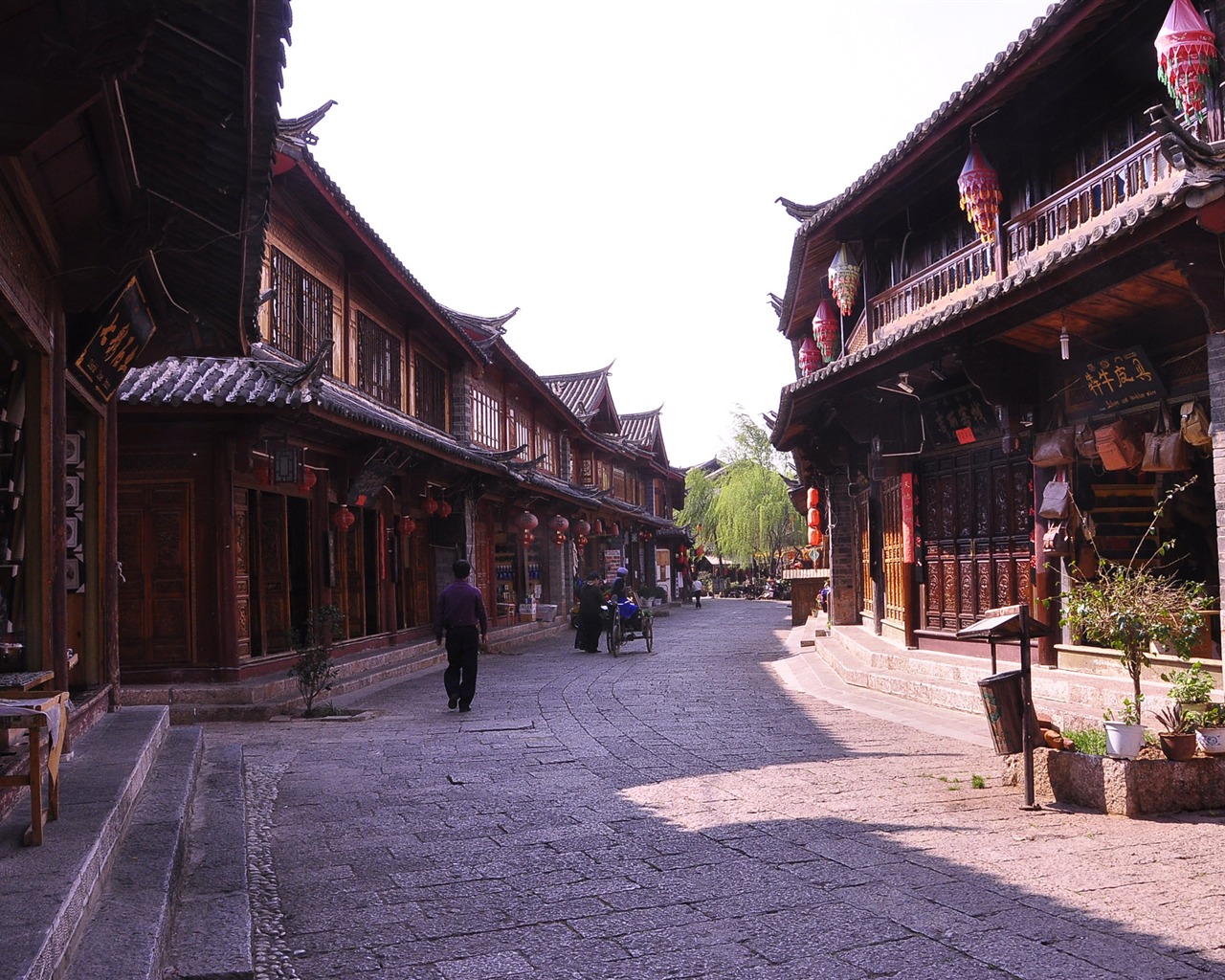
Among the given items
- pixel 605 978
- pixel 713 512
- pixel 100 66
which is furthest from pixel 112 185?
pixel 713 512

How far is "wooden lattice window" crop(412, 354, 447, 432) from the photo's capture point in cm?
2066

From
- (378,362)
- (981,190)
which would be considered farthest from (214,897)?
(378,362)

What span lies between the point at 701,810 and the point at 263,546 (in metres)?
9.19

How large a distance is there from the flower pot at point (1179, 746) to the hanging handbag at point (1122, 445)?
11.3 feet

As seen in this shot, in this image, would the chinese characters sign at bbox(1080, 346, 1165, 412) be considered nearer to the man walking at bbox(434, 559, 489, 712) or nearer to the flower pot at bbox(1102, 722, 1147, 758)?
the flower pot at bbox(1102, 722, 1147, 758)

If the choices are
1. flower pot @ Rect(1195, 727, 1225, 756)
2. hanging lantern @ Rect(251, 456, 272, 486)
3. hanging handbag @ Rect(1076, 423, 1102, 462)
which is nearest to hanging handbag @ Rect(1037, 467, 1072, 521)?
hanging handbag @ Rect(1076, 423, 1102, 462)

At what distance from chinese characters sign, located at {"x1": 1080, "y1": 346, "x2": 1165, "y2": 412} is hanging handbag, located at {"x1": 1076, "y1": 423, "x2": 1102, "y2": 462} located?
0.73 ft

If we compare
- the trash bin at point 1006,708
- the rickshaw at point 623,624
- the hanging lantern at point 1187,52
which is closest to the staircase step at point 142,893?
the trash bin at point 1006,708

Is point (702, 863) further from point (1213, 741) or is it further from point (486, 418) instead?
point (486, 418)

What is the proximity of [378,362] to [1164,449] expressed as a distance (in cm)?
1273

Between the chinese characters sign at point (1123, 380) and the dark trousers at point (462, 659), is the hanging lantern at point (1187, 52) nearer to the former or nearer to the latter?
the chinese characters sign at point (1123, 380)

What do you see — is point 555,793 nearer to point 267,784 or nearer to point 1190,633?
point 267,784

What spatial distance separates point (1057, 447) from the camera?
10.1 metres

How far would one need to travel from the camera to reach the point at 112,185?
6387mm
